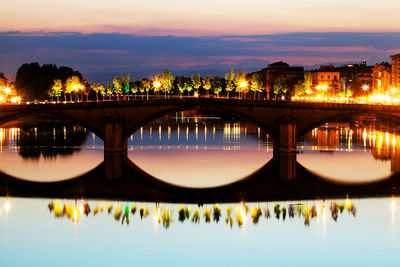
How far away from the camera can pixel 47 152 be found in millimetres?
71062

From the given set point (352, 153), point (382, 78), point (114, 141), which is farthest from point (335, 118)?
point (382, 78)

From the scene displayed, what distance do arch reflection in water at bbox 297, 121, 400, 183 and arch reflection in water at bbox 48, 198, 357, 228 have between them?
1150 centimetres

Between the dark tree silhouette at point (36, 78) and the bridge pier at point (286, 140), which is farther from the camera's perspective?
the dark tree silhouette at point (36, 78)

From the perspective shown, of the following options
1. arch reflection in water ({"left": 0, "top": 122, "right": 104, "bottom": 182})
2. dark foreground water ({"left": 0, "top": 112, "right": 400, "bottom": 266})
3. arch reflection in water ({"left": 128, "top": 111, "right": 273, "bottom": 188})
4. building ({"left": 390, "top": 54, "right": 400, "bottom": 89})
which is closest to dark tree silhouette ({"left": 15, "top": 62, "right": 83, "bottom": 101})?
arch reflection in water ({"left": 0, "top": 122, "right": 104, "bottom": 182})

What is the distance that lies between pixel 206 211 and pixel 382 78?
416ft

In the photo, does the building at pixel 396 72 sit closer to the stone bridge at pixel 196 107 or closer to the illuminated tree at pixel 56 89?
the stone bridge at pixel 196 107

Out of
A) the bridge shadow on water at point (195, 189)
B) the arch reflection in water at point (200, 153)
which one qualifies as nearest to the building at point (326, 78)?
the arch reflection in water at point (200, 153)

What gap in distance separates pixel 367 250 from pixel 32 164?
38504mm

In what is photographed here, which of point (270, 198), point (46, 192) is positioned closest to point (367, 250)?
point (270, 198)

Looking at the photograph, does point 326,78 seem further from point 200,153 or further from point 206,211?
point 206,211

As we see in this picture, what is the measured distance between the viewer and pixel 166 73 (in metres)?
139

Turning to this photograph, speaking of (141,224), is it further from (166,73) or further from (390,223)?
(166,73)

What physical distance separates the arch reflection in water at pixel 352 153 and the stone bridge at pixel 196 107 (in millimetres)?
3782

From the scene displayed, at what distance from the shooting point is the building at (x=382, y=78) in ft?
496
